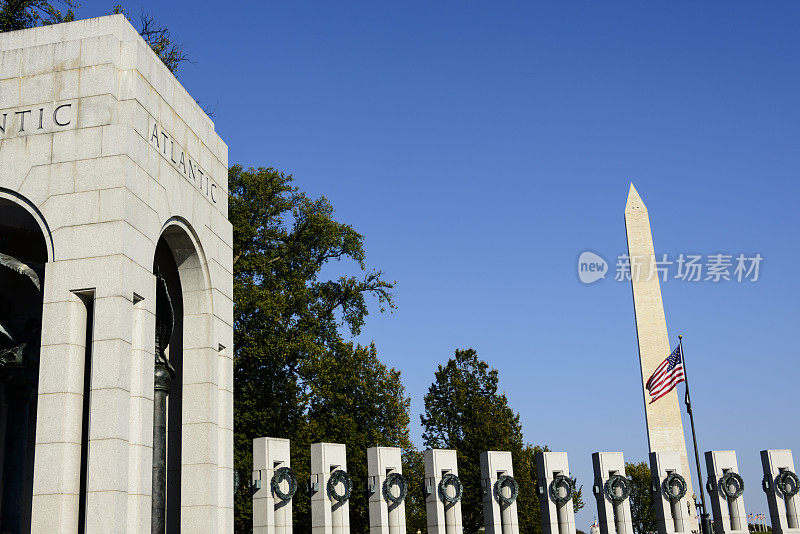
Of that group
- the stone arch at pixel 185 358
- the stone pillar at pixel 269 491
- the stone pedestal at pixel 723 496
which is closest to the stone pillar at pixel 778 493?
the stone pedestal at pixel 723 496

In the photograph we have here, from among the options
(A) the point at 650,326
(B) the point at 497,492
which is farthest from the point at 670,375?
(A) the point at 650,326

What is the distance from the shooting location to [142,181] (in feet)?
51.9

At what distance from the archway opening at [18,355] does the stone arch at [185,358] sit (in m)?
2.74

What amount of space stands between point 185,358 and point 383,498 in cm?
1113

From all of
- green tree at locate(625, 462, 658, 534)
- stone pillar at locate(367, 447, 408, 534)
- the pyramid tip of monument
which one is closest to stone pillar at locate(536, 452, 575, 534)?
stone pillar at locate(367, 447, 408, 534)

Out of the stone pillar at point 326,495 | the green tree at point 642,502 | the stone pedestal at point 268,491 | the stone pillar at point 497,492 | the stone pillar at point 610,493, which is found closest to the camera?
the stone pedestal at point 268,491

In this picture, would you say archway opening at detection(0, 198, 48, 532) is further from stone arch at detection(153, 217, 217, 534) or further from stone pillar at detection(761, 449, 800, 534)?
stone pillar at detection(761, 449, 800, 534)

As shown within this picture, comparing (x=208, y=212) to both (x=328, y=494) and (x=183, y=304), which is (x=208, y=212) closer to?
(x=183, y=304)

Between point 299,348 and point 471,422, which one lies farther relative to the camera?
point 471,422

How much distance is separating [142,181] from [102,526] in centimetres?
627

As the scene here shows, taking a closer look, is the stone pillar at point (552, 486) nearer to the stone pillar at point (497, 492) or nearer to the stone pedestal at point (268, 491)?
the stone pillar at point (497, 492)

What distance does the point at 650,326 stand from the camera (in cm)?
4900

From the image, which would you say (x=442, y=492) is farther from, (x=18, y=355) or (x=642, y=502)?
(x=642, y=502)

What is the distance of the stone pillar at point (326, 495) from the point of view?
1024 inches
